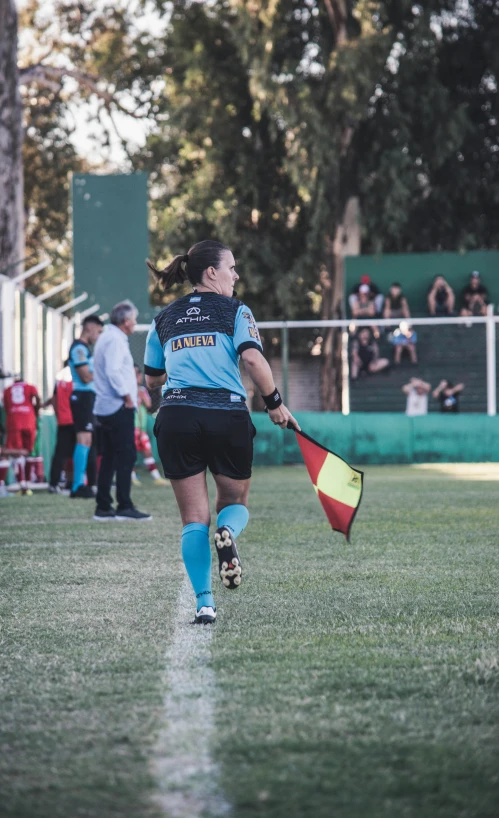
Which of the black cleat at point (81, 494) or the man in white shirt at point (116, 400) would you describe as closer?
the man in white shirt at point (116, 400)

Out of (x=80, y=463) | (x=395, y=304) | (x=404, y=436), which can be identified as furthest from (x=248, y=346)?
(x=395, y=304)

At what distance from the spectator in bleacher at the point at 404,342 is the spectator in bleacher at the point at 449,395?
1.11 metres

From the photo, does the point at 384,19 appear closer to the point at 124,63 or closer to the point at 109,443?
the point at 124,63

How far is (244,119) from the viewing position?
33.0m

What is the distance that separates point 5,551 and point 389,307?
65.0 ft

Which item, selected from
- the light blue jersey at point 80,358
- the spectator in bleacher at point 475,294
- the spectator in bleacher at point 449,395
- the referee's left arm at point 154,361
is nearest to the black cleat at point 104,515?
the light blue jersey at point 80,358

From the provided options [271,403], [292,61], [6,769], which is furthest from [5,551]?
[292,61]

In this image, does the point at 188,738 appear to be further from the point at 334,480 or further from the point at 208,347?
A: the point at 334,480

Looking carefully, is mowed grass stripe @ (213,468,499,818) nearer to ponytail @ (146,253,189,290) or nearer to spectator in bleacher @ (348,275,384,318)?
ponytail @ (146,253,189,290)

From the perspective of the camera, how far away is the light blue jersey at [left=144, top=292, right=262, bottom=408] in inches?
219

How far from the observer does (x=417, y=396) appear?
2653 centimetres

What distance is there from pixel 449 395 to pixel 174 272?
20.9 metres

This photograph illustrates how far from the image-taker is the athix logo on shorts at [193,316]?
18.3 ft

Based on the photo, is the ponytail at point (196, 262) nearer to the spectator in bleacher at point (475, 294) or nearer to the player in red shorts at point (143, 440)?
the player in red shorts at point (143, 440)
